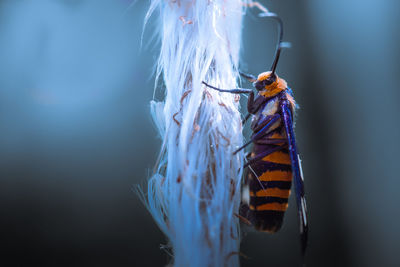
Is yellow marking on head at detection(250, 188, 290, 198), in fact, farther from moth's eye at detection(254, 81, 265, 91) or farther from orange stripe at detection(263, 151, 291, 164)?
moth's eye at detection(254, 81, 265, 91)

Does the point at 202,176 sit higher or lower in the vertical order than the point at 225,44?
lower

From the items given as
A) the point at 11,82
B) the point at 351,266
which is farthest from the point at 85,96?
the point at 351,266

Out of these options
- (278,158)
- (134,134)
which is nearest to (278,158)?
(278,158)

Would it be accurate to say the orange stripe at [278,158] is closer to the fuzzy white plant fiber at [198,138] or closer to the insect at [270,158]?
the insect at [270,158]

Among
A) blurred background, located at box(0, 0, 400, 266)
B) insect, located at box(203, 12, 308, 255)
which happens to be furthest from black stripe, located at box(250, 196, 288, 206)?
blurred background, located at box(0, 0, 400, 266)

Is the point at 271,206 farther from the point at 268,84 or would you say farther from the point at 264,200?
the point at 268,84

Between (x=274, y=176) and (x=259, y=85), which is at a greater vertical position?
(x=259, y=85)

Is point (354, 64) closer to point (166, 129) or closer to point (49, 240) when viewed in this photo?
point (166, 129)
